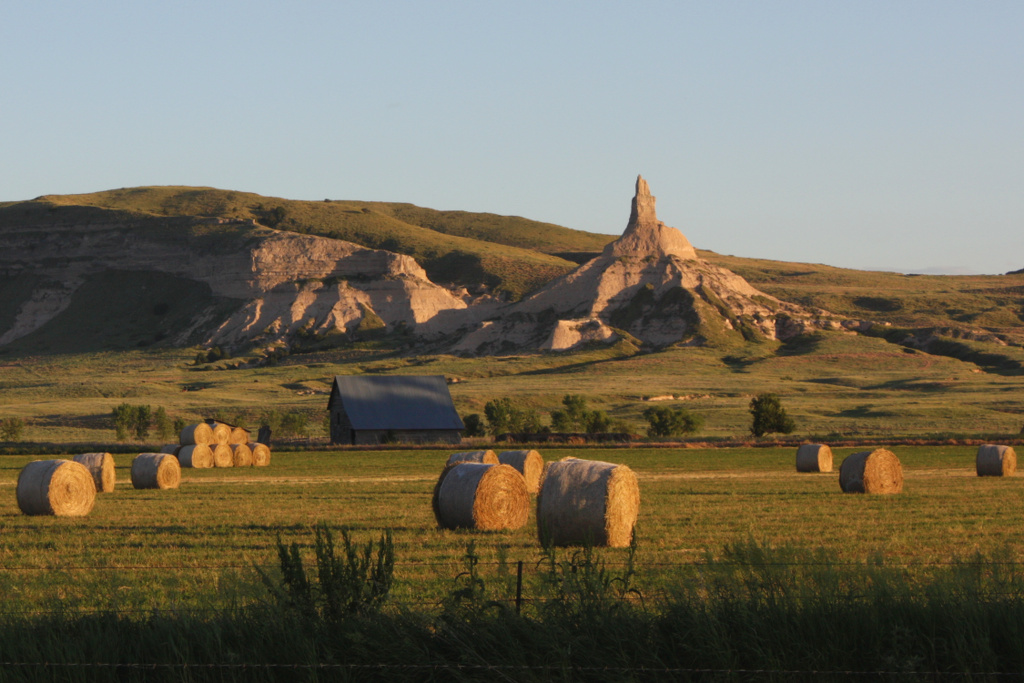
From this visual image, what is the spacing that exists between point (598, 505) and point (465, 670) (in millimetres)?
7317

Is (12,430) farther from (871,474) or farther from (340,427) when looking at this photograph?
(871,474)

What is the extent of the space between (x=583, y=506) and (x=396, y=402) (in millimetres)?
49047

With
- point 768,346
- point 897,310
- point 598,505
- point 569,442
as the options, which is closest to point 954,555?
point 598,505

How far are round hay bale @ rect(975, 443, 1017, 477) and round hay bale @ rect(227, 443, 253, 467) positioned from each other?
26.9 m

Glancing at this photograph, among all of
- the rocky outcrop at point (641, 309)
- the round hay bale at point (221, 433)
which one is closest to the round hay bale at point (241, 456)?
the round hay bale at point (221, 433)

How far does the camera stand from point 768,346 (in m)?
138

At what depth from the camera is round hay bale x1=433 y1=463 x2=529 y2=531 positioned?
17281 mm

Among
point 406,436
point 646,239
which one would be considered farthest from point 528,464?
point 646,239

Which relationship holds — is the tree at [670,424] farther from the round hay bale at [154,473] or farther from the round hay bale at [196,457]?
the round hay bale at [154,473]

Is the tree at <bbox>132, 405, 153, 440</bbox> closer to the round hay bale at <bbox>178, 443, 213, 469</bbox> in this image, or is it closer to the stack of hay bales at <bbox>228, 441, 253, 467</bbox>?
the round hay bale at <bbox>178, 443, 213, 469</bbox>

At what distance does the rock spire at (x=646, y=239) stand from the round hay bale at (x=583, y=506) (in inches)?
5723

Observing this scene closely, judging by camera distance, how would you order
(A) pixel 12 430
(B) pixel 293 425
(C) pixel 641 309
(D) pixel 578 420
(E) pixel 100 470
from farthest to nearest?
(C) pixel 641 309 < (B) pixel 293 425 < (D) pixel 578 420 < (A) pixel 12 430 < (E) pixel 100 470

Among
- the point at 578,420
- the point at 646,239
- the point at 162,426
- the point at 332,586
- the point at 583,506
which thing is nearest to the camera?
the point at 332,586

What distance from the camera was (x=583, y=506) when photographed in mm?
14812
